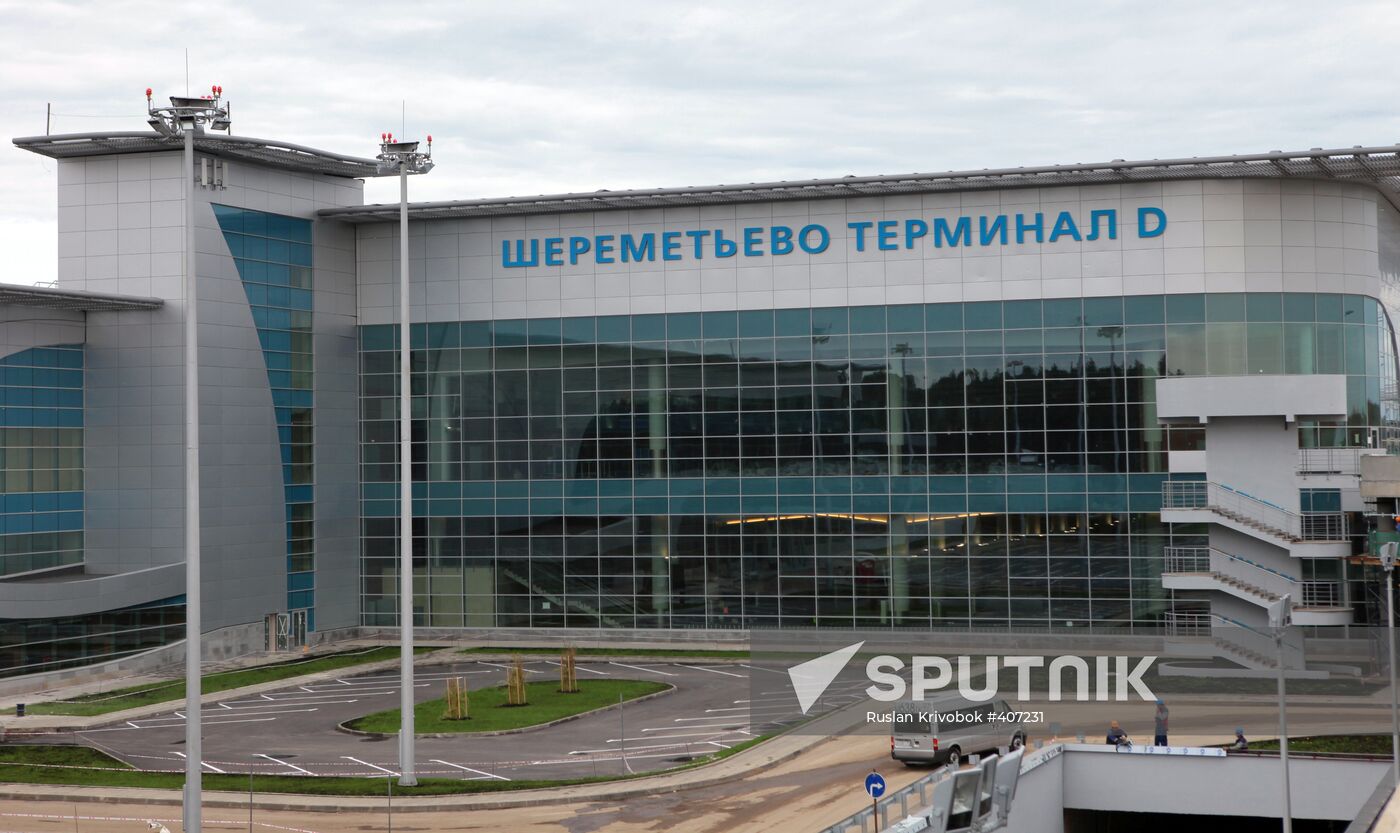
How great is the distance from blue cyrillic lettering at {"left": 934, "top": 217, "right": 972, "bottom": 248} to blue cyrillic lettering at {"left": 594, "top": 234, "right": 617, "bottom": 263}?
47.6 feet

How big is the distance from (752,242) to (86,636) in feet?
105

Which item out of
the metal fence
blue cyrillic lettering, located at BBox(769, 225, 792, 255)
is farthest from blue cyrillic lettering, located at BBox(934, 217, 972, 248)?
the metal fence

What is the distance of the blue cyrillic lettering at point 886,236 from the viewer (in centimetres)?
6284

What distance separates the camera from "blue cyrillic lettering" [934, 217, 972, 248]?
61969 millimetres

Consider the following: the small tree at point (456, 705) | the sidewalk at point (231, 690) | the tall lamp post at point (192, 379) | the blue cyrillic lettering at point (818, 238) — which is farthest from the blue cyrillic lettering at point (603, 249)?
the tall lamp post at point (192, 379)

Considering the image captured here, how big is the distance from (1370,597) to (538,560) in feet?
116

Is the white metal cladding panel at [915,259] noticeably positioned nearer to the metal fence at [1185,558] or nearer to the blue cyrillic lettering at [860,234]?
the blue cyrillic lettering at [860,234]

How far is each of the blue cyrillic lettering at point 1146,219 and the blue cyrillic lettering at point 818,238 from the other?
42.4ft

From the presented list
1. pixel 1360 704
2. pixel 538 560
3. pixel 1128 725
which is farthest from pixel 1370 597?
pixel 538 560

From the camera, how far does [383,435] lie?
7031 centimetres

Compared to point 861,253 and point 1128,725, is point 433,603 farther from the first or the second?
point 1128,725

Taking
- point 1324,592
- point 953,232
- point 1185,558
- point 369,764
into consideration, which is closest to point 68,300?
point 369,764

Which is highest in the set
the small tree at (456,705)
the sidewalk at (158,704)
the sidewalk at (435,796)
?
the small tree at (456,705)

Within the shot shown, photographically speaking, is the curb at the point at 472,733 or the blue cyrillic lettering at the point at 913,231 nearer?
the curb at the point at 472,733
